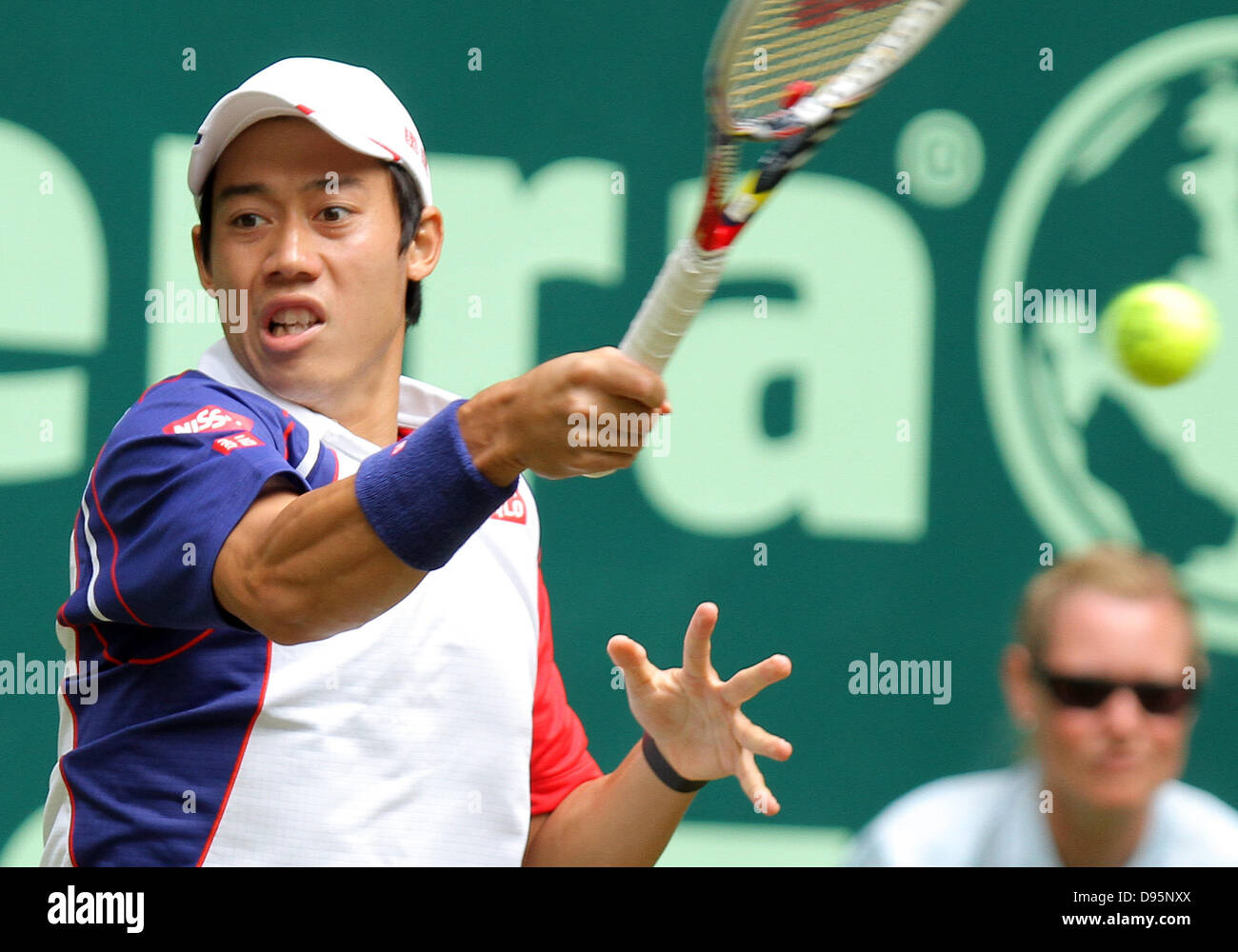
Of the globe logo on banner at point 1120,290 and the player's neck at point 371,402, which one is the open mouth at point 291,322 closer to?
the player's neck at point 371,402

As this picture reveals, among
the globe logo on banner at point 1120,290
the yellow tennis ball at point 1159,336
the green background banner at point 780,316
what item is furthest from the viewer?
the globe logo on banner at point 1120,290

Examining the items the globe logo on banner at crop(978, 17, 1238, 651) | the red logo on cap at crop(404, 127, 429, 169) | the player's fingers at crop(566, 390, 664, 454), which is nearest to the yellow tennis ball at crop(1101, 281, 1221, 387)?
the globe logo on banner at crop(978, 17, 1238, 651)

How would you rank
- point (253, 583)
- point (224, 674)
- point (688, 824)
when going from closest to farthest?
point (253, 583)
point (224, 674)
point (688, 824)

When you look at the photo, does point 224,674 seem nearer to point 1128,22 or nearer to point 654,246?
point 654,246

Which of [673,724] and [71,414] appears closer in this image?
[673,724]

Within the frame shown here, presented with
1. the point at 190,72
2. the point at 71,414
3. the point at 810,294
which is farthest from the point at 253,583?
the point at 810,294

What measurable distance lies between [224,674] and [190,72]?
1965mm

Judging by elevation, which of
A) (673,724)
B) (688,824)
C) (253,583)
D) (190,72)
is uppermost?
(190,72)

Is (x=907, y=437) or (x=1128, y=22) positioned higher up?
(x=1128, y=22)

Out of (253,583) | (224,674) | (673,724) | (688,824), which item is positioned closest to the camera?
(253,583)

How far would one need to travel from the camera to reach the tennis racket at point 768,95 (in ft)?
4.55

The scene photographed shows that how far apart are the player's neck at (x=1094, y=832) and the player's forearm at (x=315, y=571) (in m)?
0.73

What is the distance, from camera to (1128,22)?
3812 mm

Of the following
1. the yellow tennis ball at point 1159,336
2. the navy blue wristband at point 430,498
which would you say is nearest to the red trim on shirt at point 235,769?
the navy blue wristband at point 430,498
